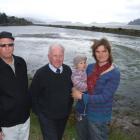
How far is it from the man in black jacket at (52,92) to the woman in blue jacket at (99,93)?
8.7 inches

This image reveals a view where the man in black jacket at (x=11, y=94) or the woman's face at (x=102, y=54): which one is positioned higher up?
the woman's face at (x=102, y=54)

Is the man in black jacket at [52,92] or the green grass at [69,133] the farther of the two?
the green grass at [69,133]

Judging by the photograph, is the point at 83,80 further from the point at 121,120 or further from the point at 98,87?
the point at 121,120

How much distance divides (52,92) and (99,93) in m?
0.73

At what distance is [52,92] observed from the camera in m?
5.60

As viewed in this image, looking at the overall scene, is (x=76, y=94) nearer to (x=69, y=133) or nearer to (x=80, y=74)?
(x=80, y=74)

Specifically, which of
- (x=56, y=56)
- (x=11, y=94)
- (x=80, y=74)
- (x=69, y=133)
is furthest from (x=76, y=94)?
(x=69, y=133)

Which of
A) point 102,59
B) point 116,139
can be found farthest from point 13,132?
point 116,139

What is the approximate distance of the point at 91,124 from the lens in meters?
5.59

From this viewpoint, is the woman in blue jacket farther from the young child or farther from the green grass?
the green grass

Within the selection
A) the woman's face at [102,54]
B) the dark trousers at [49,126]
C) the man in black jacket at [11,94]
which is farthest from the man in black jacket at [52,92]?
the woman's face at [102,54]

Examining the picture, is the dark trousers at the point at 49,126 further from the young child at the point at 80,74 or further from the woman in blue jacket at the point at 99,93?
the young child at the point at 80,74

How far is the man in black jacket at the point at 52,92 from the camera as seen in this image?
5.57 meters

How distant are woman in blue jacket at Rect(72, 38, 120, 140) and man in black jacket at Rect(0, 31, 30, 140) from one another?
0.82m
